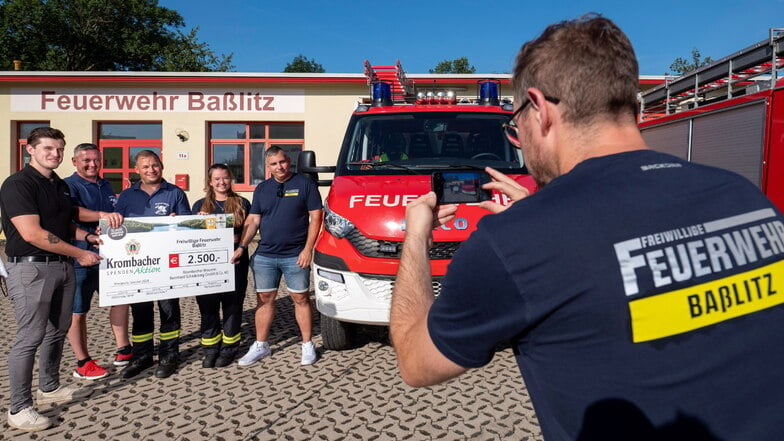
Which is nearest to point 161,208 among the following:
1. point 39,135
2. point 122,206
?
point 122,206

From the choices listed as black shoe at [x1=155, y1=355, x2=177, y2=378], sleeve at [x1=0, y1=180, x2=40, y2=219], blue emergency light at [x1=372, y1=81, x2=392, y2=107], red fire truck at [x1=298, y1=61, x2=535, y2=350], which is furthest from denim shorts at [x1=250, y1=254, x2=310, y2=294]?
blue emergency light at [x1=372, y1=81, x2=392, y2=107]

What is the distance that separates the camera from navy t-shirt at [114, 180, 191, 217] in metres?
4.47

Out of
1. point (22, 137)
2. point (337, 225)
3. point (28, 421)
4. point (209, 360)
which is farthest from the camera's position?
point (22, 137)

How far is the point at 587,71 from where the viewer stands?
114 centimetres

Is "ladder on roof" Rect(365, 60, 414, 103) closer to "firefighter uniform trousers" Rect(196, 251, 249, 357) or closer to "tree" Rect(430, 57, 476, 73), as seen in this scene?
"firefighter uniform trousers" Rect(196, 251, 249, 357)

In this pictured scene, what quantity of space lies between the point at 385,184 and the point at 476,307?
3438 mm

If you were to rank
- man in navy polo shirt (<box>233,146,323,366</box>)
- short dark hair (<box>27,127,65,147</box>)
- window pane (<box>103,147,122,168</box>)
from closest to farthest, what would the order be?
short dark hair (<box>27,127,65,147</box>) < man in navy polo shirt (<box>233,146,323,366</box>) < window pane (<box>103,147,122,168</box>)

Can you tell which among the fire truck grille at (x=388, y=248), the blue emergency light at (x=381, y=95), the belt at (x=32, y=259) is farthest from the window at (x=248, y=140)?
the belt at (x=32, y=259)

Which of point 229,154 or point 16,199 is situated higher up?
point 229,154

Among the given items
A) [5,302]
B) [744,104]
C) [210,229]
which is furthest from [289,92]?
[744,104]

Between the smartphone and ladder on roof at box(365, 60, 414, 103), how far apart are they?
4.87 meters

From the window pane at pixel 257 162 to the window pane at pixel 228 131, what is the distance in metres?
0.47

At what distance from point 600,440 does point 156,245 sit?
409cm

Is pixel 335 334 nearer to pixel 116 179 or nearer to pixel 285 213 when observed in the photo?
pixel 285 213
